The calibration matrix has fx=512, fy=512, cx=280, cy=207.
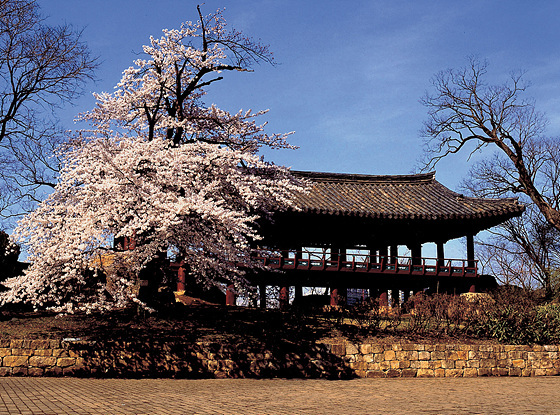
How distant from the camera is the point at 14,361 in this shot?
13.5 metres

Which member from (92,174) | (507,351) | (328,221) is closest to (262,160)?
(92,174)

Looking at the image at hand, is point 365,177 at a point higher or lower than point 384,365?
higher

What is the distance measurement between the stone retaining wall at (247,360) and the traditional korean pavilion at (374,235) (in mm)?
8228

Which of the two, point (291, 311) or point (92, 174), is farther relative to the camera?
point (291, 311)

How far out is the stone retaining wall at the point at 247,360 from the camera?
1359 cm

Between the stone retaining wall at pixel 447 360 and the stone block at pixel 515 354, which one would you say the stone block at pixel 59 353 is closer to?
the stone retaining wall at pixel 447 360

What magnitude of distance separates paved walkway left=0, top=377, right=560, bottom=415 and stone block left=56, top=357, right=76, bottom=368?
62 centimetres

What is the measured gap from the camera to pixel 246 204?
15.9 metres

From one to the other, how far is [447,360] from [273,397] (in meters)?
7.31

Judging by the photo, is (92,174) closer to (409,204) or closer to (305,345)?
(305,345)

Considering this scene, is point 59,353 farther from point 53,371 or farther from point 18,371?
point 18,371

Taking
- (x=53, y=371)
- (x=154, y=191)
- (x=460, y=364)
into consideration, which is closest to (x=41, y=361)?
(x=53, y=371)

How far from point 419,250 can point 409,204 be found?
245 cm

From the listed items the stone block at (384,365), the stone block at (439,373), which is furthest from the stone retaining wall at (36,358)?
the stone block at (439,373)
